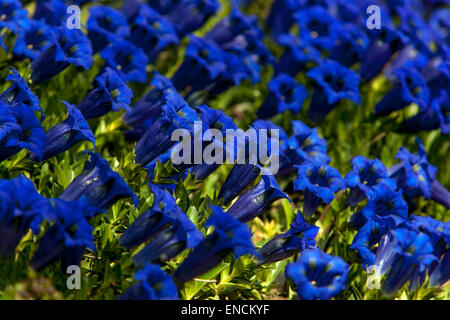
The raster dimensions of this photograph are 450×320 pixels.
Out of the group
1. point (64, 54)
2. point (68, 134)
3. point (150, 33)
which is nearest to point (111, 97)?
point (64, 54)

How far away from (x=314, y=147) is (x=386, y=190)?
2.24ft

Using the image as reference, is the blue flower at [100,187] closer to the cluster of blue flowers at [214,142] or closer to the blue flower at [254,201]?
the cluster of blue flowers at [214,142]

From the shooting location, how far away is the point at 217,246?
289 cm

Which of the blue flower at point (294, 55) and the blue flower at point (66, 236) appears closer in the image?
the blue flower at point (66, 236)

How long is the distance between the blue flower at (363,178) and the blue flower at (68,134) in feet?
6.48

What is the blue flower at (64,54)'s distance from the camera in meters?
3.95

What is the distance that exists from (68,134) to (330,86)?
109 inches

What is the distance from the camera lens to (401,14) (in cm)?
666

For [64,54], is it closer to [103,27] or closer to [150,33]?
[103,27]

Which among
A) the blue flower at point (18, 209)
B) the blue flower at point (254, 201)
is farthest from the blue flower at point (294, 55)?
the blue flower at point (18, 209)

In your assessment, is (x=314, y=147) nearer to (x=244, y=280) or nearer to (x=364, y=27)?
(x=244, y=280)
